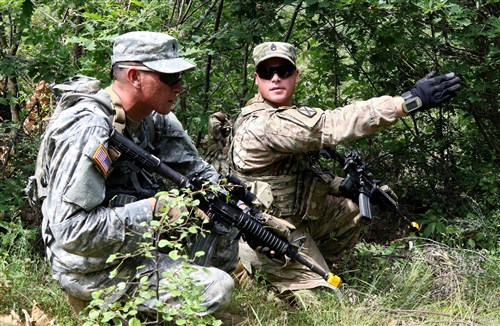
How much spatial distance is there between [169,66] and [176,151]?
2.43 ft

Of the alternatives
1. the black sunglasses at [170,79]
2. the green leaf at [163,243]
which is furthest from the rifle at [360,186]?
the green leaf at [163,243]

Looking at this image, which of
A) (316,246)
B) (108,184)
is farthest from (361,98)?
(108,184)

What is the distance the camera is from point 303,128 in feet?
13.9

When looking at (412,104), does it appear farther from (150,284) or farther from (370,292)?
(150,284)

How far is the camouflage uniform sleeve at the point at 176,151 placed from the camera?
13.9ft

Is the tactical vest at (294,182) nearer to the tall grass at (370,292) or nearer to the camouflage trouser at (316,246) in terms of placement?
the camouflage trouser at (316,246)

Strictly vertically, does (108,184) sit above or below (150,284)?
above

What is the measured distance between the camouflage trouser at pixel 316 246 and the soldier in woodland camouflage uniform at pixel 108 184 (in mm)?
891

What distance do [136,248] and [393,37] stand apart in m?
3.27

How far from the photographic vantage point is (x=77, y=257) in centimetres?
357

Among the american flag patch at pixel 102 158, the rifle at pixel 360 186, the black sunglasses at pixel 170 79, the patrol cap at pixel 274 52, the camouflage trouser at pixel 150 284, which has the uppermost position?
the patrol cap at pixel 274 52

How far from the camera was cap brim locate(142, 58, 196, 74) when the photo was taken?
3658 millimetres

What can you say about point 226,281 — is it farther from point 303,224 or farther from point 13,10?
point 13,10

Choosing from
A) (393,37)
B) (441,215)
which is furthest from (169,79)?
(441,215)
